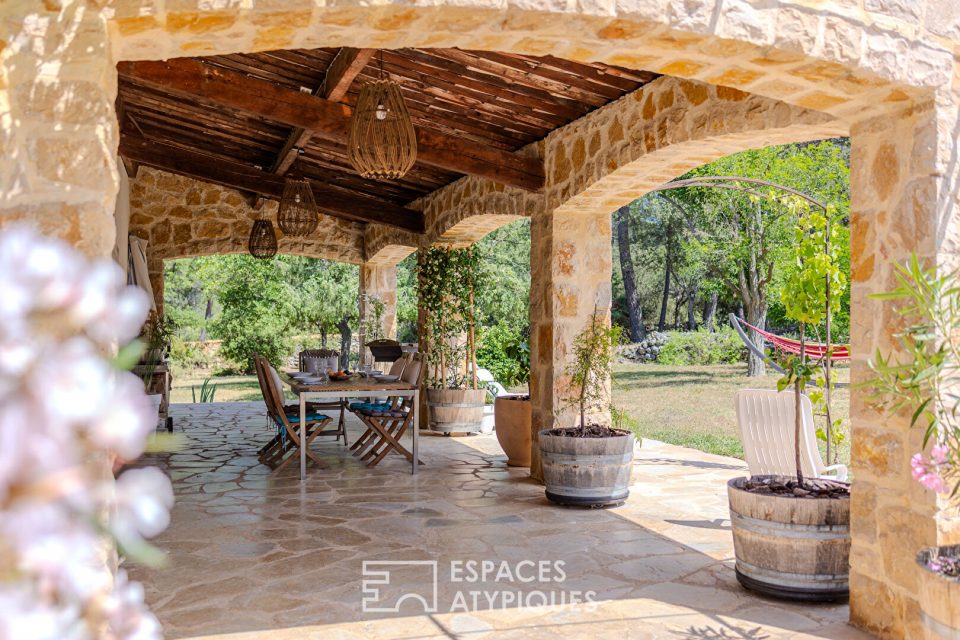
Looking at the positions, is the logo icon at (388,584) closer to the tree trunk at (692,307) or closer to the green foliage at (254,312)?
the green foliage at (254,312)

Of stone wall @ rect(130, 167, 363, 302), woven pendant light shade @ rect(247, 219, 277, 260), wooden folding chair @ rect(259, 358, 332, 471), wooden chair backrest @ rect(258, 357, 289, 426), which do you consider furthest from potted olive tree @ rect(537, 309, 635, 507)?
stone wall @ rect(130, 167, 363, 302)

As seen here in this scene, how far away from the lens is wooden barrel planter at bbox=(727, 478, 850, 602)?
322cm

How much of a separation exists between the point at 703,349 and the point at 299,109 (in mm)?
13674

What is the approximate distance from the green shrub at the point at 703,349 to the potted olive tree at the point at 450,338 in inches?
387

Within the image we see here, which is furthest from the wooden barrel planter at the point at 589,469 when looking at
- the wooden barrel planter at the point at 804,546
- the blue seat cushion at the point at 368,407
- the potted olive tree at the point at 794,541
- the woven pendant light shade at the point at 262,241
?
the woven pendant light shade at the point at 262,241

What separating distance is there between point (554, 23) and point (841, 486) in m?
2.34

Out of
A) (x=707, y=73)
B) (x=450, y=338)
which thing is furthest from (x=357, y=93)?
(x=450, y=338)

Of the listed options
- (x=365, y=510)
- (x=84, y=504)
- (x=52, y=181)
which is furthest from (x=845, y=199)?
(x=84, y=504)

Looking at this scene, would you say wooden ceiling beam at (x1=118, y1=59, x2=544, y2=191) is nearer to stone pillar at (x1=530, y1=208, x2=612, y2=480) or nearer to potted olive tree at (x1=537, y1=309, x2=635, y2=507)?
stone pillar at (x1=530, y1=208, x2=612, y2=480)

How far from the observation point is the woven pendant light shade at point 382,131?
443 cm

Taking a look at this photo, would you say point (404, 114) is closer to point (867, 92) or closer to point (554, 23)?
point (554, 23)

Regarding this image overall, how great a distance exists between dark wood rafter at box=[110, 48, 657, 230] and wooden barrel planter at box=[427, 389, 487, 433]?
210cm

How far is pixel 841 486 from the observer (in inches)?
139

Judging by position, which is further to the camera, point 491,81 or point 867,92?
point 491,81
